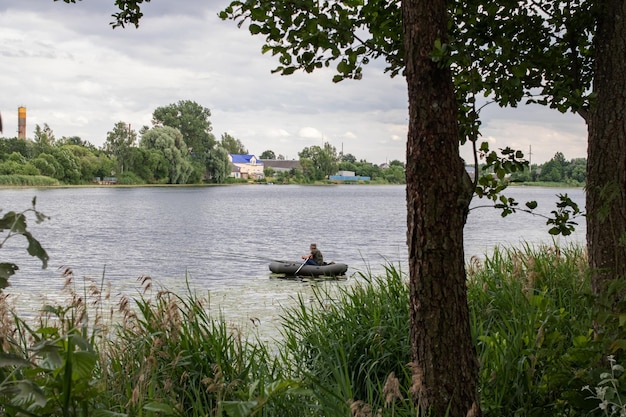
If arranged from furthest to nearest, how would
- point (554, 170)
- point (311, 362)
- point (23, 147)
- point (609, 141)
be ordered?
point (23, 147) → point (554, 170) → point (311, 362) → point (609, 141)

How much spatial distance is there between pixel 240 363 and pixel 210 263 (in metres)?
22.3

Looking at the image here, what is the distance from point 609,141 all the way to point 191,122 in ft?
472

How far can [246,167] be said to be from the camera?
185250 millimetres

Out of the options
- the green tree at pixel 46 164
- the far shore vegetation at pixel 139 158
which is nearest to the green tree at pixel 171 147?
the far shore vegetation at pixel 139 158

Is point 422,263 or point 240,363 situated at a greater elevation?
point 422,263

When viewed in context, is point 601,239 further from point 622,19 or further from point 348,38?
point 348,38

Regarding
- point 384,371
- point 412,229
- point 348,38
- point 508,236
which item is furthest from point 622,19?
point 508,236

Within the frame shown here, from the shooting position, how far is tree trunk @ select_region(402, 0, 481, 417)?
315cm

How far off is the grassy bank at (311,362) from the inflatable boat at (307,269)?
39.3 feet

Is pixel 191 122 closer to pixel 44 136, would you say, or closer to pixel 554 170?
pixel 44 136

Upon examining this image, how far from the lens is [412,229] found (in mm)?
3223

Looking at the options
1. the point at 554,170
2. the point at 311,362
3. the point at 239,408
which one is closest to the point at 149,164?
the point at 554,170

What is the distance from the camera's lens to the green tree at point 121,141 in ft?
383

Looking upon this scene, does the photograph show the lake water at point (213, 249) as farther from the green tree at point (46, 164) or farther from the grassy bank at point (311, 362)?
the green tree at point (46, 164)
